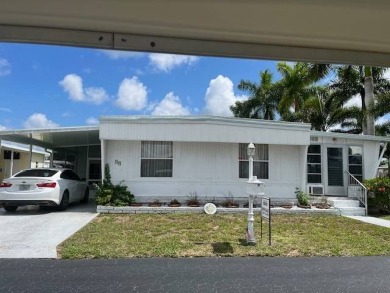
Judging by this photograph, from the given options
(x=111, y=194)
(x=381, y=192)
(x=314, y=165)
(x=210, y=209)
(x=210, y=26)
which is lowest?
(x=210, y=209)

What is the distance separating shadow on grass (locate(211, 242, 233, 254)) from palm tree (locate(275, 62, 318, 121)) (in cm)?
2180

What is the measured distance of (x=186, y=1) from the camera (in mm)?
2021

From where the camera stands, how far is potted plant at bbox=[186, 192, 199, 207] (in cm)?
1330

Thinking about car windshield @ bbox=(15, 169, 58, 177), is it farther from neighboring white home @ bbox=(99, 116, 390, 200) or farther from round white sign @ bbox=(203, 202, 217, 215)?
round white sign @ bbox=(203, 202, 217, 215)

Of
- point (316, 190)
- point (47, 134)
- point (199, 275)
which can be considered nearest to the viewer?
point (199, 275)

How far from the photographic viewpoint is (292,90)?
91.0 feet

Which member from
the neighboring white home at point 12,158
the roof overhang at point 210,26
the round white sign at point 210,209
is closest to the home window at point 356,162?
the round white sign at point 210,209

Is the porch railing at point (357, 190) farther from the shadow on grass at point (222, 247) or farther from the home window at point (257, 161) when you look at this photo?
the shadow on grass at point (222, 247)

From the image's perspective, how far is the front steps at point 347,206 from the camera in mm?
13234

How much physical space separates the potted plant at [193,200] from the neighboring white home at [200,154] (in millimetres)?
147

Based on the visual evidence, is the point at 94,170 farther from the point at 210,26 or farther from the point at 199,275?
the point at 210,26

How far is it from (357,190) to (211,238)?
8792mm

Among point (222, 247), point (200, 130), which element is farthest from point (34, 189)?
point (222, 247)

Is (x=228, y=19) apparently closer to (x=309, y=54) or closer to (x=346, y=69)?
(x=309, y=54)
